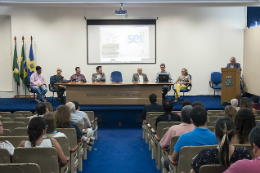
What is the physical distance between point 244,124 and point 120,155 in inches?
99.5

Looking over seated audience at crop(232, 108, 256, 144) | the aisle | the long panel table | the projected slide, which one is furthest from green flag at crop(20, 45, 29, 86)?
seated audience at crop(232, 108, 256, 144)

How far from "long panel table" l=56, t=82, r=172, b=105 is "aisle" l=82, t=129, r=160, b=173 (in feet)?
4.77

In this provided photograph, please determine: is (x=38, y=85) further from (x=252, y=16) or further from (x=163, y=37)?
(x=252, y=16)

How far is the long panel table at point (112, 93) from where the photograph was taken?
24.4 feet

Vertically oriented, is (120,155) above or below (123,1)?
below

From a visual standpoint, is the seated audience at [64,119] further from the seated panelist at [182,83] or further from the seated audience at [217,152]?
the seated panelist at [182,83]

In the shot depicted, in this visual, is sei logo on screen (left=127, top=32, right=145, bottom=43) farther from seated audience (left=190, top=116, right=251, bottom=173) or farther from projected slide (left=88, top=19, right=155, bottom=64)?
seated audience (left=190, top=116, right=251, bottom=173)

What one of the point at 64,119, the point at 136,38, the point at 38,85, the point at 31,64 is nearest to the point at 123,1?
the point at 136,38

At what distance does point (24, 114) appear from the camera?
17.4ft

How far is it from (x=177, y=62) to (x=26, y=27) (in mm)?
5605

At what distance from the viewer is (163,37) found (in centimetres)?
996

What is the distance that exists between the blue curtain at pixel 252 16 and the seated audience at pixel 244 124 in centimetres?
778

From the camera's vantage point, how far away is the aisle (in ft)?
13.2

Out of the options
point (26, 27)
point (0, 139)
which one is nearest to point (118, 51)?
point (26, 27)
